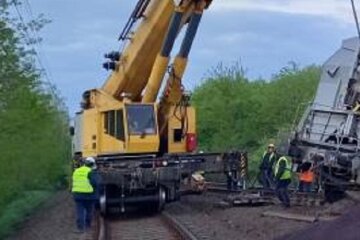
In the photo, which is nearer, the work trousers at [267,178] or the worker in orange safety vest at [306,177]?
the worker in orange safety vest at [306,177]

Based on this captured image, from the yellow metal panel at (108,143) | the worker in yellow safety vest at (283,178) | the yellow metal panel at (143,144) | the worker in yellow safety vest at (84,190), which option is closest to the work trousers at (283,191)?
the worker in yellow safety vest at (283,178)

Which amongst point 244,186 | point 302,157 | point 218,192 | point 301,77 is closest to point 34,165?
point 218,192

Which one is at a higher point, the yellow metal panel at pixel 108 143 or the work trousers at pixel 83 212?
the yellow metal panel at pixel 108 143

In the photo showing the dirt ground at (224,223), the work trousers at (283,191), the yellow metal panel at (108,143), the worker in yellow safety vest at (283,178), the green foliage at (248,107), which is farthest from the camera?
the green foliage at (248,107)

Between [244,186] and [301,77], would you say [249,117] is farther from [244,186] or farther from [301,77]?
[244,186]

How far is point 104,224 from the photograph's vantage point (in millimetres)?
26984

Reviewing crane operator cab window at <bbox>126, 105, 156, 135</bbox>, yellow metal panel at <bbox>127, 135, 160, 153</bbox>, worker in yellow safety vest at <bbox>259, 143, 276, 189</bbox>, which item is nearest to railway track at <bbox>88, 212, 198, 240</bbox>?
yellow metal panel at <bbox>127, 135, 160, 153</bbox>

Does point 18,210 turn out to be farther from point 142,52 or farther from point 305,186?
point 305,186

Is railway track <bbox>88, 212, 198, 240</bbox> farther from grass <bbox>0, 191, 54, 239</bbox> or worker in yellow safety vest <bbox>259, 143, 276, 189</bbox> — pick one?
worker in yellow safety vest <bbox>259, 143, 276, 189</bbox>

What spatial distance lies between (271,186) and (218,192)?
14.2 ft

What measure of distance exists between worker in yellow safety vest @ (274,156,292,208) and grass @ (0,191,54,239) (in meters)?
7.84

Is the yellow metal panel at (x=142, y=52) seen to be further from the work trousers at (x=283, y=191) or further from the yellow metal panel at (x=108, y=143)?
the work trousers at (x=283, y=191)

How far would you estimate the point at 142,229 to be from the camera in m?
25.5

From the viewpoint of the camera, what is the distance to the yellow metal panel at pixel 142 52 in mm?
29688
